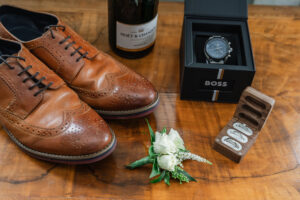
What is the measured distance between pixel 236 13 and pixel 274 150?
1.22ft

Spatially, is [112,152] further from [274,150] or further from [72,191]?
[274,150]

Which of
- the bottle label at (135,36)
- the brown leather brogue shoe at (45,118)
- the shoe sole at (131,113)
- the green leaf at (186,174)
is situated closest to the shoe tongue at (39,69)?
the brown leather brogue shoe at (45,118)

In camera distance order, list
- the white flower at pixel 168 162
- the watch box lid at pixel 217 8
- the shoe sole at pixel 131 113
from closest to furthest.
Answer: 1. the white flower at pixel 168 162
2. the shoe sole at pixel 131 113
3. the watch box lid at pixel 217 8

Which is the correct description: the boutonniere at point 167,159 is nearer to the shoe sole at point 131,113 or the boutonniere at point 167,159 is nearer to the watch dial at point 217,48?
the shoe sole at point 131,113

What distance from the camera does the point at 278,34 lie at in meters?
1.12

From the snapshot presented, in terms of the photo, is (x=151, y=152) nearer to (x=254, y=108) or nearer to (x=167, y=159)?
(x=167, y=159)

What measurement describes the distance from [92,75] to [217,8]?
0.39 metres

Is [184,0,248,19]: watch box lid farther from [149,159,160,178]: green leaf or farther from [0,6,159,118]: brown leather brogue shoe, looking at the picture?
[149,159,160,178]: green leaf

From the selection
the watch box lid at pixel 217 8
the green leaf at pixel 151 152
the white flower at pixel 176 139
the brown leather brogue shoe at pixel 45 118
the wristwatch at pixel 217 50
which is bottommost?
the green leaf at pixel 151 152

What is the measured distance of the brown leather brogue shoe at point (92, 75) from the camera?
85 cm

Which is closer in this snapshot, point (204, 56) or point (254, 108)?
point (254, 108)

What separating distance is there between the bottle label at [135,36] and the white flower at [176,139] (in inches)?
11.1

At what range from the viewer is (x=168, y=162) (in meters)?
0.76

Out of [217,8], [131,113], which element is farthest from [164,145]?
[217,8]
